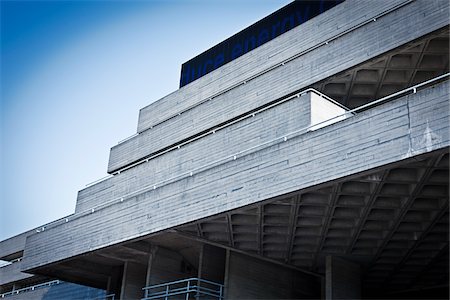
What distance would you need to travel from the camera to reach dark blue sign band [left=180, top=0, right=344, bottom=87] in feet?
91.7

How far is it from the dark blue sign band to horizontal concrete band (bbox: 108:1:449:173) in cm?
208

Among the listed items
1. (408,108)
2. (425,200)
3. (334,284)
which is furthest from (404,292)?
(408,108)

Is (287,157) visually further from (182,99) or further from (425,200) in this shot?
(182,99)

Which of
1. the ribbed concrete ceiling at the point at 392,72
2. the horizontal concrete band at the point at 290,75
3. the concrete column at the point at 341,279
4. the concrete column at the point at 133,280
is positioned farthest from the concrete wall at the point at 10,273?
the ribbed concrete ceiling at the point at 392,72

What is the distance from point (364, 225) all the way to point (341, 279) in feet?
13.6

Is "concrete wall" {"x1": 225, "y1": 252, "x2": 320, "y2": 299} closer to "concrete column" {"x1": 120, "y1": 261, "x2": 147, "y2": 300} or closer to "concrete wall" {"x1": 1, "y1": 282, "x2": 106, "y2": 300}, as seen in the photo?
"concrete column" {"x1": 120, "y1": 261, "x2": 147, "y2": 300}

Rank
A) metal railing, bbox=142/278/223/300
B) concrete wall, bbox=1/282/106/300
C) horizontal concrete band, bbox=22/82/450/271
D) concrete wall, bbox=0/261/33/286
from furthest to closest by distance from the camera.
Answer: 1. concrete wall, bbox=0/261/33/286
2. concrete wall, bbox=1/282/106/300
3. metal railing, bbox=142/278/223/300
4. horizontal concrete band, bbox=22/82/450/271

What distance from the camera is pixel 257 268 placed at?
24812mm

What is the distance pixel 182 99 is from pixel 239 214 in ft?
40.6

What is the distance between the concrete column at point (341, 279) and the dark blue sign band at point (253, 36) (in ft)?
38.4

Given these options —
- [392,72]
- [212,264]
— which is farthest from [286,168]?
[212,264]

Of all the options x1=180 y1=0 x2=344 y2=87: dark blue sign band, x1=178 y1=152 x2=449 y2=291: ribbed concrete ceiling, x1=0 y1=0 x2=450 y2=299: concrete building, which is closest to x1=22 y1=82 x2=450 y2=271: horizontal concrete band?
x1=0 y1=0 x2=450 y2=299: concrete building

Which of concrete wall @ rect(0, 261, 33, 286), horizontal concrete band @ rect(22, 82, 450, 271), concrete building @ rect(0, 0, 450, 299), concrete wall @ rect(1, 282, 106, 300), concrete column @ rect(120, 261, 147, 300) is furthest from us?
concrete wall @ rect(0, 261, 33, 286)

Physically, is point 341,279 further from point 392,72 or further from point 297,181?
point 392,72
